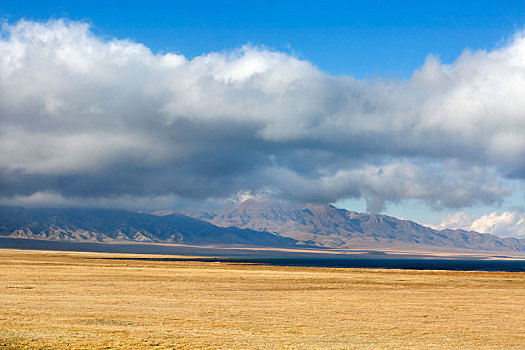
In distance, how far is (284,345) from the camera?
2425 centimetres

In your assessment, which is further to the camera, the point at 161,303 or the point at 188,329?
the point at 161,303

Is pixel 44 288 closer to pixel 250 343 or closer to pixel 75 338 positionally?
pixel 75 338

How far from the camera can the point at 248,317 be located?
113 ft

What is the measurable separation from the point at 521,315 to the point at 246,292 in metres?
25.2

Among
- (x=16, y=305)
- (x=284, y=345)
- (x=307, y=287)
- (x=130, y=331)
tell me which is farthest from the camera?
(x=307, y=287)

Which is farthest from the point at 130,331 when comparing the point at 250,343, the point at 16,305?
the point at 16,305

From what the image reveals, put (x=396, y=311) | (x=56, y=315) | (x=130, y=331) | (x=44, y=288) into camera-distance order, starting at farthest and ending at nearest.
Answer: (x=44, y=288) < (x=396, y=311) < (x=56, y=315) < (x=130, y=331)

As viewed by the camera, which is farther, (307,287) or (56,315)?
(307,287)

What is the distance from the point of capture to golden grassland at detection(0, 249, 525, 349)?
25062 mm

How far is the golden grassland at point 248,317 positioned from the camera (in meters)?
25.1

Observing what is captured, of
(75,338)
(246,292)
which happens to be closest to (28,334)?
(75,338)

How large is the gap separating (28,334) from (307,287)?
1541 inches

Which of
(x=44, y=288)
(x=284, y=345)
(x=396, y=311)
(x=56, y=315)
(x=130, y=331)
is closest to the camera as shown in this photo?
(x=284, y=345)

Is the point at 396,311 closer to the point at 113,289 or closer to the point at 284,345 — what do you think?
the point at 284,345
